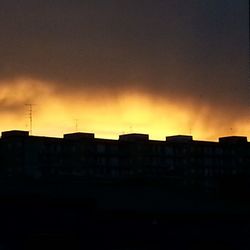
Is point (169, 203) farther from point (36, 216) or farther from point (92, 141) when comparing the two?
point (92, 141)

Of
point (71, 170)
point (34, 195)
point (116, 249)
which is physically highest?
point (71, 170)

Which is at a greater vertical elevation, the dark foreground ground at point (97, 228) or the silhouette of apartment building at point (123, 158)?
the silhouette of apartment building at point (123, 158)

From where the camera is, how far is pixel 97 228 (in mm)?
50219

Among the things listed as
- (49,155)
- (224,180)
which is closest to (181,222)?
(224,180)

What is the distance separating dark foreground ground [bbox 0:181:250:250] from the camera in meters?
47.9

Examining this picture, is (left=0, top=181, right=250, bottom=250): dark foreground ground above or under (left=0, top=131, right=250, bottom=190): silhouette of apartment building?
under

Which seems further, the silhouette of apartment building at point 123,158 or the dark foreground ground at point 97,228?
the silhouette of apartment building at point 123,158

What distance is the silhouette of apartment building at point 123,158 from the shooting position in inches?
5906

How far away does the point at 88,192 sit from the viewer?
61219 millimetres

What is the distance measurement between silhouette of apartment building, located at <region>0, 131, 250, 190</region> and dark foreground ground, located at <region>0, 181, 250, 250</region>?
280 feet

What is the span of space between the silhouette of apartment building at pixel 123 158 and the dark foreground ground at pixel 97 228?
8547 cm

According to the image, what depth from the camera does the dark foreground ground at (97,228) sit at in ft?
157

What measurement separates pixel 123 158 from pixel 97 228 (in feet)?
365

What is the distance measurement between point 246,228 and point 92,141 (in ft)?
331
